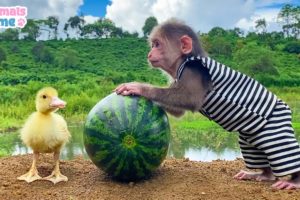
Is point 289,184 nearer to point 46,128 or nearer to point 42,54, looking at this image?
point 46,128

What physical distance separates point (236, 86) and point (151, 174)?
133cm

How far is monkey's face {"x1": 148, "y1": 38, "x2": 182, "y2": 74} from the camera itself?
19.4 feet

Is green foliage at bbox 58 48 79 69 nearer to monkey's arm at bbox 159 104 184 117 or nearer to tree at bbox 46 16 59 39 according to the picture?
tree at bbox 46 16 59 39

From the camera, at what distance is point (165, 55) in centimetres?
592

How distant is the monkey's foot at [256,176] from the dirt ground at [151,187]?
12cm

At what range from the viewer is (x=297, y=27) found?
5353 centimetres

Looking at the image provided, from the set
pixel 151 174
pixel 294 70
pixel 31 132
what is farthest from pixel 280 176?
pixel 294 70

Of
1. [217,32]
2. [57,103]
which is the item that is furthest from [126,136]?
[217,32]

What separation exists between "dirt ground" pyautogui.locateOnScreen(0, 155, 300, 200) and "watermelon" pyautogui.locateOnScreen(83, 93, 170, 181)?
0.22m

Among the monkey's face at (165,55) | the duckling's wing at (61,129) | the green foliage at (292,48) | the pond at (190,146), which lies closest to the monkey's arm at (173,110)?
the monkey's face at (165,55)

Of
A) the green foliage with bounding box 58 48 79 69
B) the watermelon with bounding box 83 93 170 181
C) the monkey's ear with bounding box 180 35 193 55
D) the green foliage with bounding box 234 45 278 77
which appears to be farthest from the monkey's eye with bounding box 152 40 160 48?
the green foliage with bounding box 58 48 79 69

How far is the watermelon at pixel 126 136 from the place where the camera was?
5.39m

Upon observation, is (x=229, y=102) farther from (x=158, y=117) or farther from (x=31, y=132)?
(x=31, y=132)

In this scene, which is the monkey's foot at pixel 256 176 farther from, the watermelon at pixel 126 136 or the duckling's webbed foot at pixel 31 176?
the duckling's webbed foot at pixel 31 176
